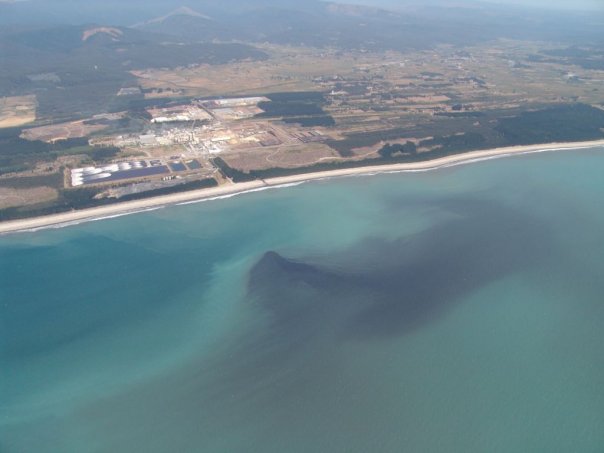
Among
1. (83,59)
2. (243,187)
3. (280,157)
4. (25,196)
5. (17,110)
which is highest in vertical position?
(83,59)

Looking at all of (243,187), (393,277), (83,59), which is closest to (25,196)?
(243,187)

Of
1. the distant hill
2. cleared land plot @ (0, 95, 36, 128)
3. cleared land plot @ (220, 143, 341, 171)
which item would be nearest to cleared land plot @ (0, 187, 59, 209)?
cleared land plot @ (220, 143, 341, 171)

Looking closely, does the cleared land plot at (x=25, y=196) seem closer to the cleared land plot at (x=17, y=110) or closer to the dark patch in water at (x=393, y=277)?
the dark patch in water at (x=393, y=277)

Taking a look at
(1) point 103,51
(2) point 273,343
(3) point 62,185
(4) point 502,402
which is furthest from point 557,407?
(1) point 103,51

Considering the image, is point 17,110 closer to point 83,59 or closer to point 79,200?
point 79,200

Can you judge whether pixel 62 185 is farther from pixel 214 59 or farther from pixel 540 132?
pixel 214 59

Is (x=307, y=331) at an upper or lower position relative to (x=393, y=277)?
lower
